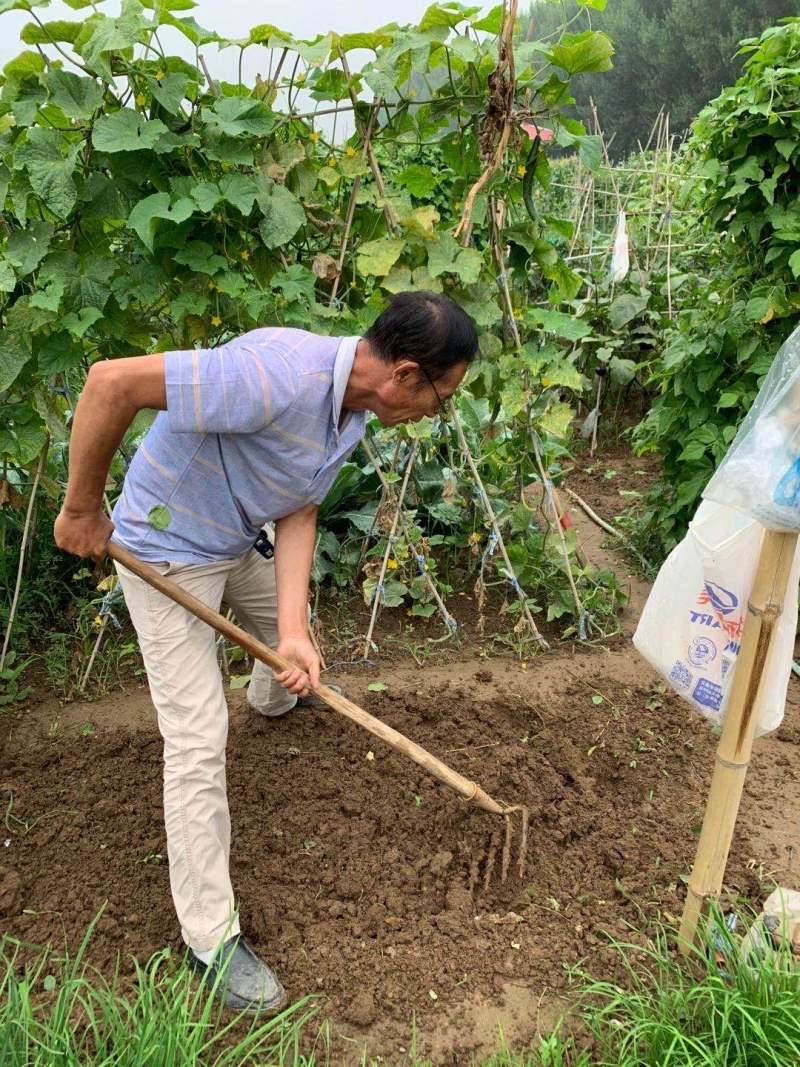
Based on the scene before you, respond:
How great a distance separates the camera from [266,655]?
2186mm

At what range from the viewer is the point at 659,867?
2.48 metres

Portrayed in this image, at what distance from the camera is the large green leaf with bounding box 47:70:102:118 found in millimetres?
2551

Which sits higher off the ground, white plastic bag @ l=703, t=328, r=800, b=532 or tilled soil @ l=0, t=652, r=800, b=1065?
white plastic bag @ l=703, t=328, r=800, b=532

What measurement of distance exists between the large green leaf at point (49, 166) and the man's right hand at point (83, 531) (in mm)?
1120

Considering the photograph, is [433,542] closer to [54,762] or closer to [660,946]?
[54,762]

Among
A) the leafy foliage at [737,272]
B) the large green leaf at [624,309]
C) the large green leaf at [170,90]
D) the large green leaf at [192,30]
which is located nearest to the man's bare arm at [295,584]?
the large green leaf at [170,90]

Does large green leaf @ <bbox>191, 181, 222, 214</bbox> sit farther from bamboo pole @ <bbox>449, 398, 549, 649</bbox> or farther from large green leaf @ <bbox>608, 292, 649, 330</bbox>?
large green leaf @ <bbox>608, 292, 649, 330</bbox>

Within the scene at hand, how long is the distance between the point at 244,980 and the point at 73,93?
2.43m

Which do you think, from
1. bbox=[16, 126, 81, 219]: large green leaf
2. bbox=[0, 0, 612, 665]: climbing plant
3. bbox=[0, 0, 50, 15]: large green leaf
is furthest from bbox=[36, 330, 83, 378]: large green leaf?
bbox=[0, 0, 50, 15]: large green leaf

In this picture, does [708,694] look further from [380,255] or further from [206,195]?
[206,195]

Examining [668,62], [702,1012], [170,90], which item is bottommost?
[702,1012]

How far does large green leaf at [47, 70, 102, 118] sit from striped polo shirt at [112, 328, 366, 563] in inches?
42.8

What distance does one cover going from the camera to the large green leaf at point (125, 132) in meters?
2.55

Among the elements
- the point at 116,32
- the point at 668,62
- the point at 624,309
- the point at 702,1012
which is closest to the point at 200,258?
the point at 116,32
